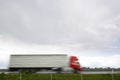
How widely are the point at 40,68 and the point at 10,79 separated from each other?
15.0m

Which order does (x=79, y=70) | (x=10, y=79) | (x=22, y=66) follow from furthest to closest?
(x=22, y=66) < (x=79, y=70) < (x=10, y=79)

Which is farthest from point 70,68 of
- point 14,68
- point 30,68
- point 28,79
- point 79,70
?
point 28,79

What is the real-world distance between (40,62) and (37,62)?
1.82 ft

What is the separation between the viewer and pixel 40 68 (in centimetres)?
4209

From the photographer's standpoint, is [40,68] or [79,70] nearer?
[79,70]

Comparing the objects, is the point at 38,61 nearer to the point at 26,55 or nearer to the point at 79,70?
the point at 26,55

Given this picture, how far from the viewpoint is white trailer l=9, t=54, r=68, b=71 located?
4109cm

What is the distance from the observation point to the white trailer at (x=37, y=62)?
41.1 m

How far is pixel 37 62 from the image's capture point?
137ft

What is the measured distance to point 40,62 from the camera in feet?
137

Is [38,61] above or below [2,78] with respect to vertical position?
above

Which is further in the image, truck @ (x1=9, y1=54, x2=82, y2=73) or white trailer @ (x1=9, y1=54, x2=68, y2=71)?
white trailer @ (x1=9, y1=54, x2=68, y2=71)

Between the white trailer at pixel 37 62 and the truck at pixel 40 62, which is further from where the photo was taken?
the white trailer at pixel 37 62

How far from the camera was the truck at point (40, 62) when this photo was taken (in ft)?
134
